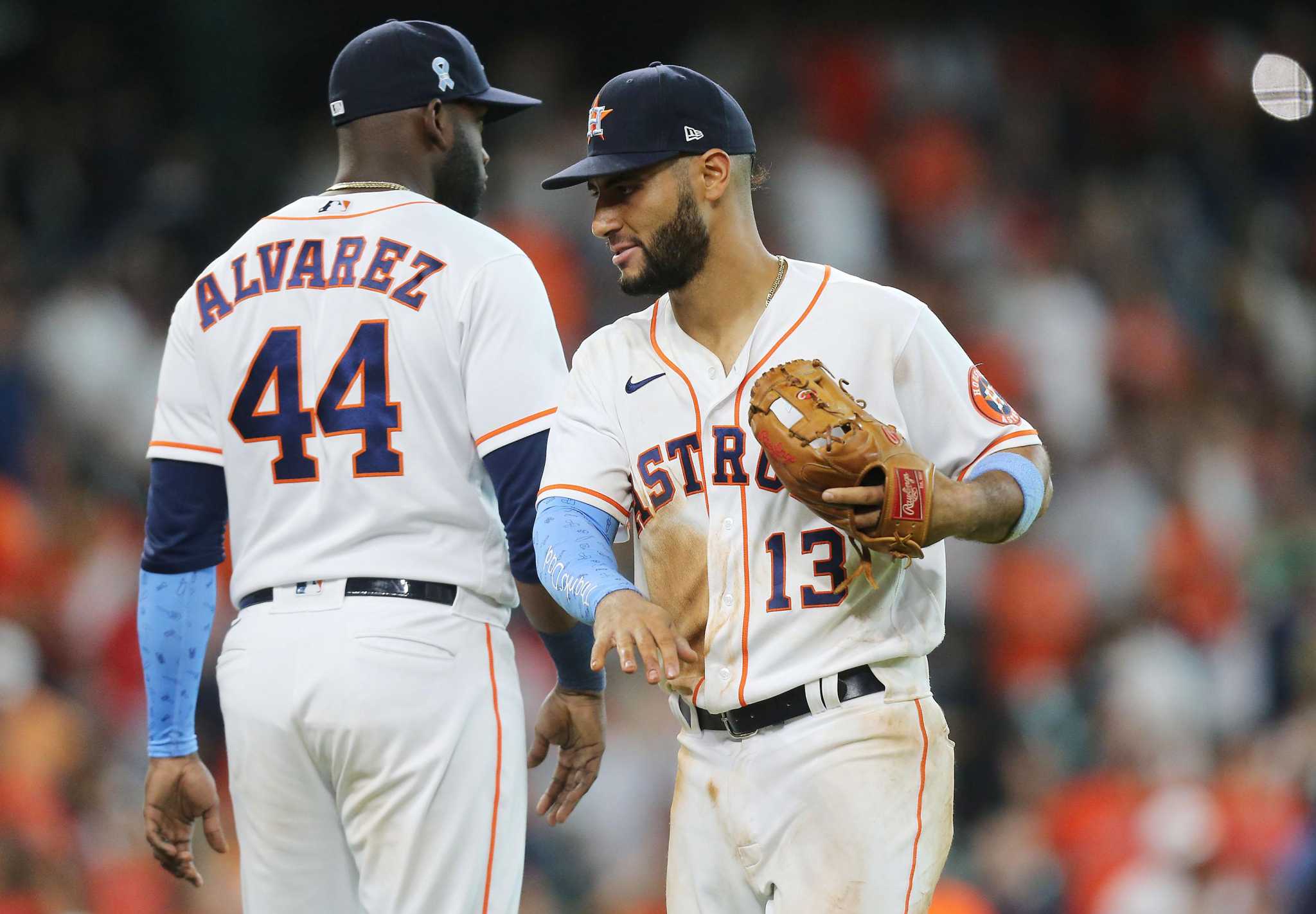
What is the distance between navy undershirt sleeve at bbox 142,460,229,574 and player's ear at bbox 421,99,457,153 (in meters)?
0.83

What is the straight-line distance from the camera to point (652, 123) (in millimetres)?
3006

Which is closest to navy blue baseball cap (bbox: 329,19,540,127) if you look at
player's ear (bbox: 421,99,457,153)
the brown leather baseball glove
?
player's ear (bbox: 421,99,457,153)

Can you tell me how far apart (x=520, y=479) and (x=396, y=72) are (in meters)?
0.93

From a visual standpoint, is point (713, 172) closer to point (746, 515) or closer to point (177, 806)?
point (746, 515)

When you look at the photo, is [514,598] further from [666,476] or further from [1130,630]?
[1130,630]

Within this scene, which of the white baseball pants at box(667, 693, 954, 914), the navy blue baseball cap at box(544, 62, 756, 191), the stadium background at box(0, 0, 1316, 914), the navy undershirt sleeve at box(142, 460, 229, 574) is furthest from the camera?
the stadium background at box(0, 0, 1316, 914)

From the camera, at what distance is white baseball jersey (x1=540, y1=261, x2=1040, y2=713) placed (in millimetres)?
2902

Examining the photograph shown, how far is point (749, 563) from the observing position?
2936 mm

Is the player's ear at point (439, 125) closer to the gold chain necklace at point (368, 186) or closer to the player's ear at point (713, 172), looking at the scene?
the gold chain necklace at point (368, 186)

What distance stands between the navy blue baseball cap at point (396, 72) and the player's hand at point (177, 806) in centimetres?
140

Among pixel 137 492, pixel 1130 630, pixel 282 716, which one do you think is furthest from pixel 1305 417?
pixel 282 716

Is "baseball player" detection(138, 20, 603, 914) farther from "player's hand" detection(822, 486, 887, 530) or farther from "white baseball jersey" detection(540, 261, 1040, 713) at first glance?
"player's hand" detection(822, 486, 887, 530)

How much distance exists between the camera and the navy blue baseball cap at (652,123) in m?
3.00

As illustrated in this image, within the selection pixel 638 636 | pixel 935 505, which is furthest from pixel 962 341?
pixel 638 636
